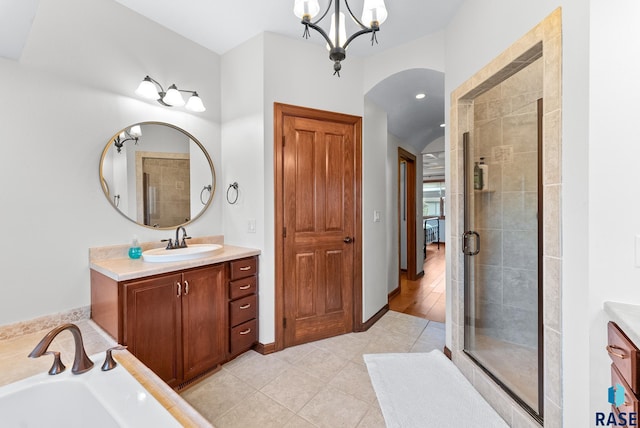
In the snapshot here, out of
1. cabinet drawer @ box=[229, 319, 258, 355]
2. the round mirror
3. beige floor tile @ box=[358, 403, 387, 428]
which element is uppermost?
the round mirror

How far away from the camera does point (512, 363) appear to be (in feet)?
5.86

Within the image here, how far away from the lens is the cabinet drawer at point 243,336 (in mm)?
2215

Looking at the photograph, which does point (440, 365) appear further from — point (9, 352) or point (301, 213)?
point (9, 352)

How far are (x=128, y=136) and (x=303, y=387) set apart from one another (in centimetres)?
231

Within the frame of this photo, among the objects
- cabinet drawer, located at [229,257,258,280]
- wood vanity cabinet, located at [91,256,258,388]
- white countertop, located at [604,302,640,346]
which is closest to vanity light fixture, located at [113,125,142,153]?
wood vanity cabinet, located at [91,256,258,388]

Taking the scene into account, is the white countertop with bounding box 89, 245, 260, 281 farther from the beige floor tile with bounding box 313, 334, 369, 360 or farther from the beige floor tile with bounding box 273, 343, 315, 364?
the beige floor tile with bounding box 313, 334, 369, 360

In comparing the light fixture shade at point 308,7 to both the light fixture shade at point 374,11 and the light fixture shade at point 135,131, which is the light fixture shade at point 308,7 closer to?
the light fixture shade at point 374,11

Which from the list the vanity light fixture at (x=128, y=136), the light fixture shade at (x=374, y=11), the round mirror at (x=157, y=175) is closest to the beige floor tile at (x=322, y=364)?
the round mirror at (x=157, y=175)

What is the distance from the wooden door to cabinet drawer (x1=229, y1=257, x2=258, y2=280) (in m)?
0.29

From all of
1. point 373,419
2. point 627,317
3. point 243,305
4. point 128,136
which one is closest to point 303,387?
point 373,419

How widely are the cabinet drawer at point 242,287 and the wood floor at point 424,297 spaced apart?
6.57 ft

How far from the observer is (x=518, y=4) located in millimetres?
1471

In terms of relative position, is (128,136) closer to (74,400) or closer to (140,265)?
(140,265)

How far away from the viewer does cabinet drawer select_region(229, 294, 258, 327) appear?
2.21m
